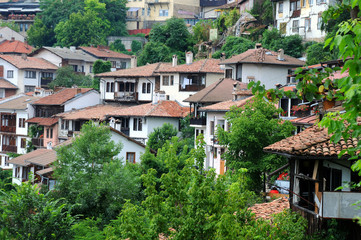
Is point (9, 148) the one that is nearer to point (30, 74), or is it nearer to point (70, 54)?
point (30, 74)

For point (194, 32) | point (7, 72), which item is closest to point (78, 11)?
point (7, 72)

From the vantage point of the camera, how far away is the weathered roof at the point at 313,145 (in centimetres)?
1602

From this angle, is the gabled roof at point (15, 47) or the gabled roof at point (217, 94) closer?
the gabled roof at point (217, 94)

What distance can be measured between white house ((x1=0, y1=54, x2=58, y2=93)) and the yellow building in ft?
96.2

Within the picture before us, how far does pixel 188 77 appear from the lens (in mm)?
62344

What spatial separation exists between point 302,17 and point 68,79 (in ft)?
105

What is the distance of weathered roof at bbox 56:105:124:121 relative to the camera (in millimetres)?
62375

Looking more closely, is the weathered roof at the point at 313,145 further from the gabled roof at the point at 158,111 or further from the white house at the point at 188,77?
the white house at the point at 188,77

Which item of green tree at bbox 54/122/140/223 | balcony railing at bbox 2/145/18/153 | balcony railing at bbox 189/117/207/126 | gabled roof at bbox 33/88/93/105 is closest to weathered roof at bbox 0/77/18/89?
balcony railing at bbox 2/145/18/153

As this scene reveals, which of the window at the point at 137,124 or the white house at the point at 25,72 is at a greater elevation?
the white house at the point at 25,72

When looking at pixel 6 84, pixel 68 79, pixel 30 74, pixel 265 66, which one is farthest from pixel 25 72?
pixel 265 66

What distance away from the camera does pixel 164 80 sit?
2539 inches

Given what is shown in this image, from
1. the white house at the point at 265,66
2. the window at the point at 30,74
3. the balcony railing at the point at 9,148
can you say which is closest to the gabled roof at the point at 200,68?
the white house at the point at 265,66

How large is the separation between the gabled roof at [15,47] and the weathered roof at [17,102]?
2206cm
